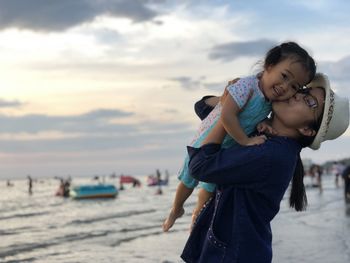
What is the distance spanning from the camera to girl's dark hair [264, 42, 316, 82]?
2.62 metres

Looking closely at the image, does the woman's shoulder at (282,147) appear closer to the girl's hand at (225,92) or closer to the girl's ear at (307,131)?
the girl's ear at (307,131)

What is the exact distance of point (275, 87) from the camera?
103 inches

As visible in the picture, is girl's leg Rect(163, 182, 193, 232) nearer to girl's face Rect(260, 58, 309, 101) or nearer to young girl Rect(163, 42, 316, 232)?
young girl Rect(163, 42, 316, 232)

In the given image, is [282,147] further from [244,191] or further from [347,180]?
[347,180]

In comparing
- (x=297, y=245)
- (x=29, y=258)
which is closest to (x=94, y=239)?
(x=29, y=258)

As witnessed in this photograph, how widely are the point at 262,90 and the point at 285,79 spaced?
134 mm

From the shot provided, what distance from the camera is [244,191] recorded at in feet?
8.64

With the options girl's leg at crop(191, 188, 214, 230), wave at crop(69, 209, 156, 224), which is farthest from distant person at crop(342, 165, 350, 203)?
girl's leg at crop(191, 188, 214, 230)

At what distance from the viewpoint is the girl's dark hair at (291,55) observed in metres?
2.62

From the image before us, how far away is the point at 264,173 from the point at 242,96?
1.25 feet

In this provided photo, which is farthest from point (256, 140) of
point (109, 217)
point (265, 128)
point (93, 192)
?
point (93, 192)

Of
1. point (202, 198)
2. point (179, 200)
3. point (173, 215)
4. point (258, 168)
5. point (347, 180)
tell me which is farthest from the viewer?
point (347, 180)

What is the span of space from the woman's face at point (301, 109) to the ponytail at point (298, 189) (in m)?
0.33

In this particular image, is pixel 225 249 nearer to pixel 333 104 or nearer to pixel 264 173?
pixel 264 173
